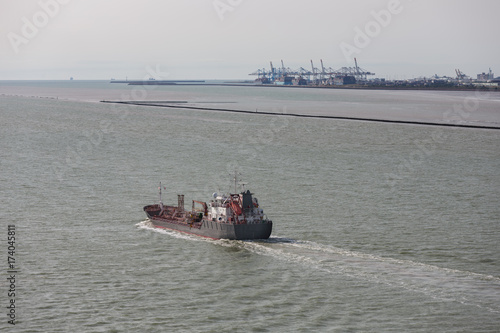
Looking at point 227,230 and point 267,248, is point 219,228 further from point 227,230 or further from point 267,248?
point 267,248

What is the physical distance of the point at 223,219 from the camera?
206 feet

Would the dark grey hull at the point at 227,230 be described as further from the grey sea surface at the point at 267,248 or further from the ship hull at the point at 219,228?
the grey sea surface at the point at 267,248

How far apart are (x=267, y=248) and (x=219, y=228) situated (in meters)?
6.32

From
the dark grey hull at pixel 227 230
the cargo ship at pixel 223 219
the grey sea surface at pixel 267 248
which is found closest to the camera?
the grey sea surface at pixel 267 248

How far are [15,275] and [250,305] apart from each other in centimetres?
1857

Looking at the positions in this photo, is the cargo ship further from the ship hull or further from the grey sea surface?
the grey sea surface

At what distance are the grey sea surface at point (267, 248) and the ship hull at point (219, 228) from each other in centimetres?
107

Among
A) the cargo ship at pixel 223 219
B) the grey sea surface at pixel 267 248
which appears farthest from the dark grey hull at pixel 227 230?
the grey sea surface at pixel 267 248

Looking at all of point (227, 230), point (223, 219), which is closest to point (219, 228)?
point (227, 230)

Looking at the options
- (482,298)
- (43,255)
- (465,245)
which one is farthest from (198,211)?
(482,298)

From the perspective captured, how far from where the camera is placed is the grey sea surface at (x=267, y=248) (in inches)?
1693

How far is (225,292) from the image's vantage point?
47.2m

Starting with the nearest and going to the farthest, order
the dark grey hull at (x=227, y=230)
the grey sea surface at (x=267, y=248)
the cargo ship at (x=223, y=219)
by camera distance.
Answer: the grey sea surface at (x=267, y=248) → the dark grey hull at (x=227, y=230) → the cargo ship at (x=223, y=219)

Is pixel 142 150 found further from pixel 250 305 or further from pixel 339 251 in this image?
pixel 250 305
